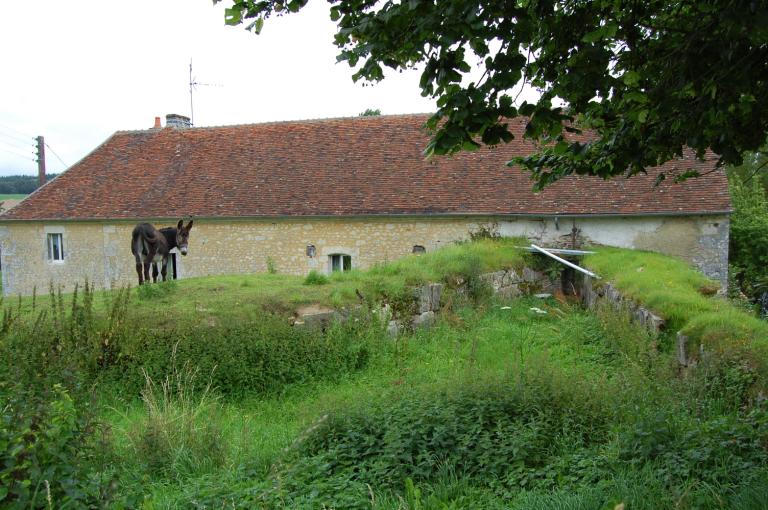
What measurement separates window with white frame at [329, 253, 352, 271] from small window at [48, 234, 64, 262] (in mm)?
9884

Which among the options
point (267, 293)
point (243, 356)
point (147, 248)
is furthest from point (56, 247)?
point (243, 356)

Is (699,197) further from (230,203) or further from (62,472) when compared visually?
(62,472)

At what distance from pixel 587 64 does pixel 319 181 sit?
15.9 metres

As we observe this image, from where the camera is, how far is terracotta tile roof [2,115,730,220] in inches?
645

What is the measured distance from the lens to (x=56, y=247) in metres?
20.3

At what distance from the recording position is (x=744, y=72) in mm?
3436

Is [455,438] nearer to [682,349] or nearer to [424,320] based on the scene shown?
[682,349]

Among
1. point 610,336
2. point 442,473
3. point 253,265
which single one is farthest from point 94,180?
point 442,473

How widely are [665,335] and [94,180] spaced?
67.0 ft

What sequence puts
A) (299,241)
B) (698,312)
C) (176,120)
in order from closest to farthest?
(698,312)
(299,241)
(176,120)

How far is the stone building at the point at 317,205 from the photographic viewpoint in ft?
52.4

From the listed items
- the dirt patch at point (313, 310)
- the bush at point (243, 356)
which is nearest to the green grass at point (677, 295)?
the bush at point (243, 356)

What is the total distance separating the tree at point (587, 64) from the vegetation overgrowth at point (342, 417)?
6.81ft

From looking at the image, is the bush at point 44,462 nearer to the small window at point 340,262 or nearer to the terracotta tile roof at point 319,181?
the terracotta tile roof at point 319,181
